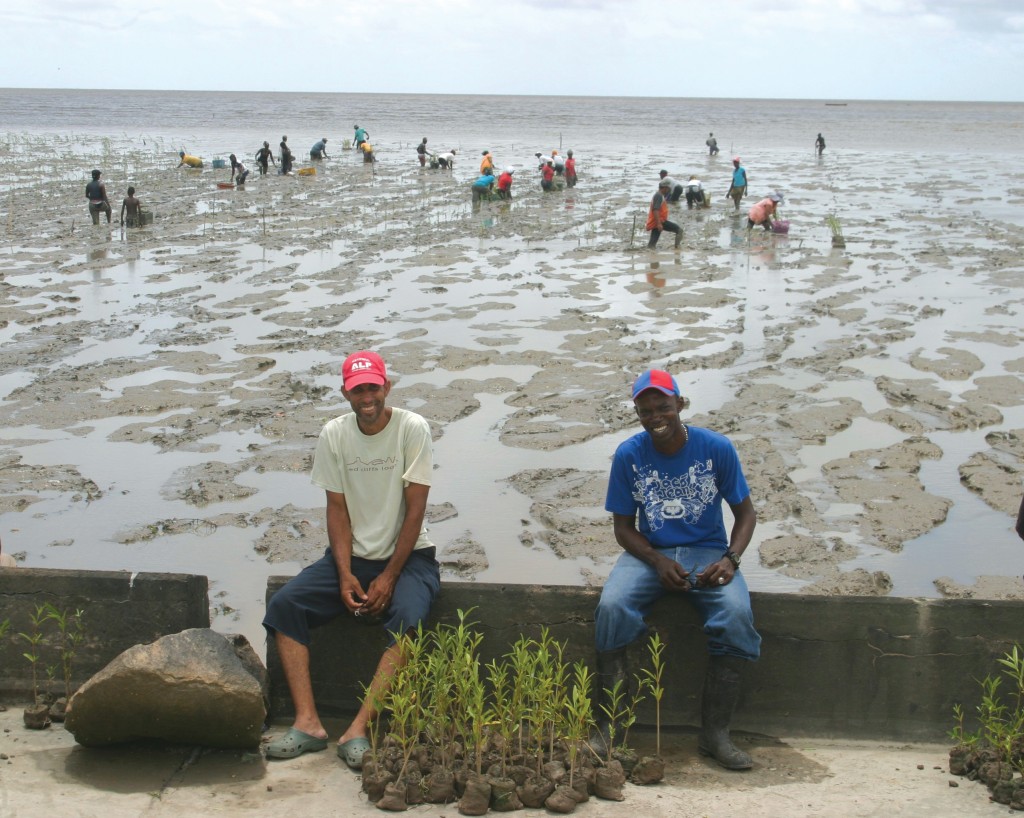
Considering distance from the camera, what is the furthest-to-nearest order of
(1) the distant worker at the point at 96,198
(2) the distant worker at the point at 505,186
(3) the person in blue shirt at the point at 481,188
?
(2) the distant worker at the point at 505,186, (3) the person in blue shirt at the point at 481,188, (1) the distant worker at the point at 96,198

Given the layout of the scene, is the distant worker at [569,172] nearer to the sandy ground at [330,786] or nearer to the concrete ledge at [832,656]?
the concrete ledge at [832,656]

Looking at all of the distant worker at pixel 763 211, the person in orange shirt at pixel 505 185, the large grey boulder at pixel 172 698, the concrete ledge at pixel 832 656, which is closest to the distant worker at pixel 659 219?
the distant worker at pixel 763 211

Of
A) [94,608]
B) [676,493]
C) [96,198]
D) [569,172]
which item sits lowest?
[94,608]

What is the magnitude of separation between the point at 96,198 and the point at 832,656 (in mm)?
20080

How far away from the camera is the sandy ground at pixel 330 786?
383cm

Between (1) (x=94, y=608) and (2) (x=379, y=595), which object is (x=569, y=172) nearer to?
(1) (x=94, y=608)

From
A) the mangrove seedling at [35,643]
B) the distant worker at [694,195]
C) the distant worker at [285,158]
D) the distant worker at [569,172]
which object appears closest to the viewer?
the mangrove seedling at [35,643]

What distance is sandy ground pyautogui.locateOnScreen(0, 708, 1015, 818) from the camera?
3.83 m

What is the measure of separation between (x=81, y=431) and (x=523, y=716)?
23.4 ft

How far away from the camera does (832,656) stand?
15.2 ft

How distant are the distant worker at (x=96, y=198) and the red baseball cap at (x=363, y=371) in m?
18.7

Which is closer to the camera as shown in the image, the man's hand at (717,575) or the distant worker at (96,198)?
the man's hand at (717,575)

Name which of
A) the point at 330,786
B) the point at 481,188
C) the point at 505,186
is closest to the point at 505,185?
the point at 505,186

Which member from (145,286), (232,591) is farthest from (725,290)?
(232,591)
